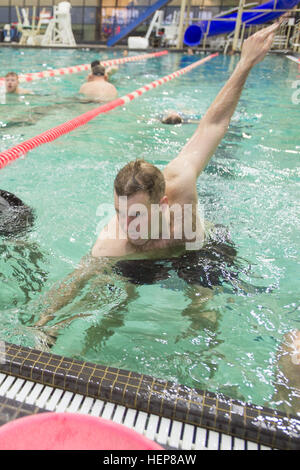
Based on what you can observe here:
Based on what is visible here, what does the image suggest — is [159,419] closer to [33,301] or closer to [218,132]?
[33,301]

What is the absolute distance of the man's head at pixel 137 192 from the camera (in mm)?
1916

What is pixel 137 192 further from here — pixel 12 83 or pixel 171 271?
pixel 12 83

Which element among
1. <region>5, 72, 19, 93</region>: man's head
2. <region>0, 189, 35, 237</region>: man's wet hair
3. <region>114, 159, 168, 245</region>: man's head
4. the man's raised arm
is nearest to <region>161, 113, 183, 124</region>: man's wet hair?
<region>5, 72, 19, 93</region>: man's head

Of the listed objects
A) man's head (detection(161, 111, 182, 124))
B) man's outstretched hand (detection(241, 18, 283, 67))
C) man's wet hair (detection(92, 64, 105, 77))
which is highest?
man's outstretched hand (detection(241, 18, 283, 67))

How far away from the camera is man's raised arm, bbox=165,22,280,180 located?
237 centimetres

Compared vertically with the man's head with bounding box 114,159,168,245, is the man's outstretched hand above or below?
above

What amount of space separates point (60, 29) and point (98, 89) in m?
14.4

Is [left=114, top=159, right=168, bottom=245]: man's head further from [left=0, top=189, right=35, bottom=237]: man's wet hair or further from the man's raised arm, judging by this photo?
[left=0, top=189, right=35, bottom=237]: man's wet hair

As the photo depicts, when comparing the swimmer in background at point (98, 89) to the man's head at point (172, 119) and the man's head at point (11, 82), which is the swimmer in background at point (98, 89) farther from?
the man's head at point (172, 119)

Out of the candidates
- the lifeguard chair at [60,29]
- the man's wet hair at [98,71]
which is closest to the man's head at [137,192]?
the man's wet hair at [98,71]

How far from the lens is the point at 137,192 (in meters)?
1.92

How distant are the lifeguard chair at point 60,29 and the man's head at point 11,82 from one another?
12.5m

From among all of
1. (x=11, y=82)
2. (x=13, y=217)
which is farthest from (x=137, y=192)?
(x=11, y=82)

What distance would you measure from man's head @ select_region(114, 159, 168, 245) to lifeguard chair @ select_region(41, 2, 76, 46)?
19.6m
